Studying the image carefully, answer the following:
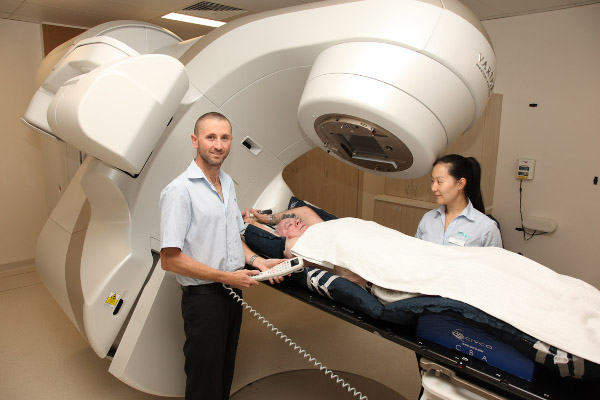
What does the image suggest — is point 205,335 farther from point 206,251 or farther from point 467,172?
point 467,172

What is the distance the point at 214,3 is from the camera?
2.71 metres

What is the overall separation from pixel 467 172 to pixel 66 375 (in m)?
2.33

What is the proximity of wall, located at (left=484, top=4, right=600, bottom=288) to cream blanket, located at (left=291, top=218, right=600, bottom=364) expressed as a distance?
2.26 meters

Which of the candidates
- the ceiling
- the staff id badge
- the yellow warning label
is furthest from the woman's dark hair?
the ceiling

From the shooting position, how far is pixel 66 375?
224 cm

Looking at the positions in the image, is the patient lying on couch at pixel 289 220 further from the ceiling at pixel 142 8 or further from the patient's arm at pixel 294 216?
the ceiling at pixel 142 8

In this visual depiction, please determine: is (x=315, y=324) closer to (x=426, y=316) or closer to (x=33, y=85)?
(x=426, y=316)

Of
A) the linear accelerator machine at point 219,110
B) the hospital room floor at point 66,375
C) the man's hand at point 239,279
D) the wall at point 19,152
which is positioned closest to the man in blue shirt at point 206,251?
the man's hand at point 239,279

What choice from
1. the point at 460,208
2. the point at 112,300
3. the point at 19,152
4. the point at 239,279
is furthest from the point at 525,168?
the point at 19,152

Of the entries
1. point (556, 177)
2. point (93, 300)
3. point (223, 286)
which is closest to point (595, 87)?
point (556, 177)

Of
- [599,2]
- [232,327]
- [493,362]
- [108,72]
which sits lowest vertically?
[232,327]

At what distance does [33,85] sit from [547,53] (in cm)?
417

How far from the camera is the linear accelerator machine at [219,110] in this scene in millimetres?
1244

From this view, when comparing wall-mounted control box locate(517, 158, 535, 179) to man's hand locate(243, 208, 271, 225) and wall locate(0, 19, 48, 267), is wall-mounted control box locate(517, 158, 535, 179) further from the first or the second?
wall locate(0, 19, 48, 267)
